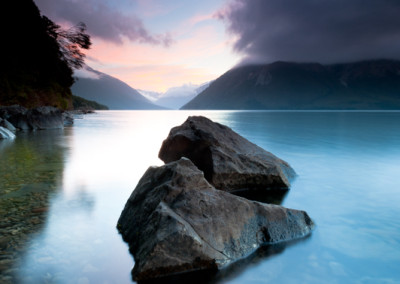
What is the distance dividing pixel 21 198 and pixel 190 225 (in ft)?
14.6

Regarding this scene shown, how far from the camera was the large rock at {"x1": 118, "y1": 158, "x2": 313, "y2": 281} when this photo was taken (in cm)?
337

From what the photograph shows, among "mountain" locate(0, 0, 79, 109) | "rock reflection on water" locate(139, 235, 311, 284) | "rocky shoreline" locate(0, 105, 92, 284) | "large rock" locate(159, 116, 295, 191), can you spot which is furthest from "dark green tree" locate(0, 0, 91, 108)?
"rock reflection on water" locate(139, 235, 311, 284)

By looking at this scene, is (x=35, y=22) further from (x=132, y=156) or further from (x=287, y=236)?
(x=287, y=236)

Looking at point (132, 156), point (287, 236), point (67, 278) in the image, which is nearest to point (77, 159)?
point (132, 156)

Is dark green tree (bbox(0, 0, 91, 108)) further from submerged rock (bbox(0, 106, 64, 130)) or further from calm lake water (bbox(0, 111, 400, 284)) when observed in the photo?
calm lake water (bbox(0, 111, 400, 284))

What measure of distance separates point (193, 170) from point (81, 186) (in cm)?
421

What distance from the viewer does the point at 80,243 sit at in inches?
164

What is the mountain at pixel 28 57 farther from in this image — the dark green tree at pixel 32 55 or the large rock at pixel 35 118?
the large rock at pixel 35 118

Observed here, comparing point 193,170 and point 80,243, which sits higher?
point 193,170

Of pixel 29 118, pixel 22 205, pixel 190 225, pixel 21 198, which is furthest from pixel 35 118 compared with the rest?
pixel 190 225

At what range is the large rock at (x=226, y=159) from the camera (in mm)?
7045

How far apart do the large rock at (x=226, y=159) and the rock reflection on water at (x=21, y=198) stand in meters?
3.71

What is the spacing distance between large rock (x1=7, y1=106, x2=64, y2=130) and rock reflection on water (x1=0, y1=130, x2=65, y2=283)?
1394 centimetres

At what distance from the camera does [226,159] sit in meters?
7.24
